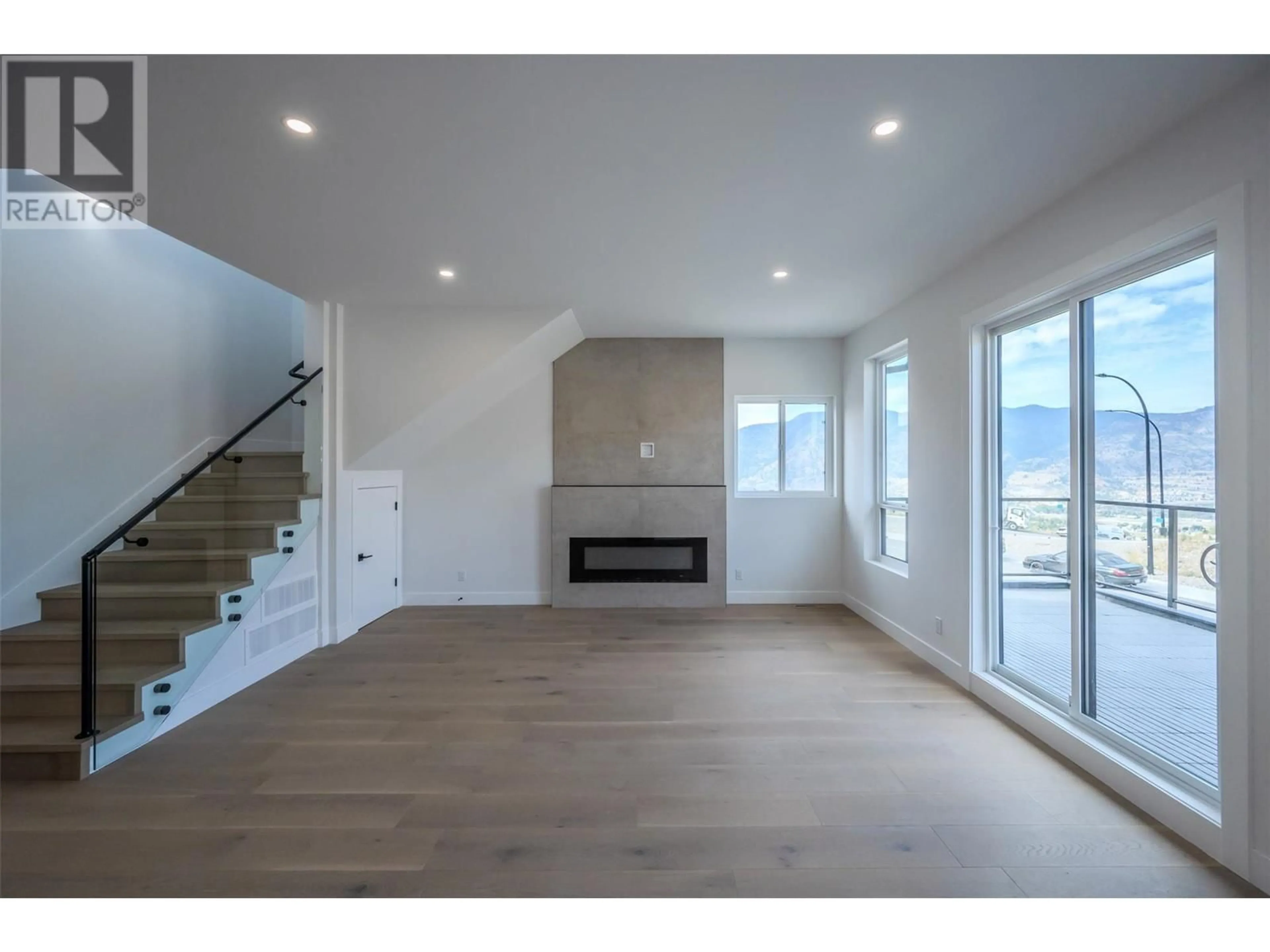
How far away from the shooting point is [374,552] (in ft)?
16.5

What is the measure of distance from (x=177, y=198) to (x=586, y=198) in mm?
1939

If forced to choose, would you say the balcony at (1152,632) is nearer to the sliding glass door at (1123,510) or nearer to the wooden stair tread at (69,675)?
the sliding glass door at (1123,510)

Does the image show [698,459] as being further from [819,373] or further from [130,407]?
[130,407]

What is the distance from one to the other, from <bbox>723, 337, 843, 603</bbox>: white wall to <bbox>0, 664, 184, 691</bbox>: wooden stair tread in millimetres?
4521

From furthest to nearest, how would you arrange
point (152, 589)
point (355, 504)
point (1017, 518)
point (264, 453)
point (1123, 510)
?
point (355, 504), point (264, 453), point (1017, 518), point (152, 589), point (1123, 510)

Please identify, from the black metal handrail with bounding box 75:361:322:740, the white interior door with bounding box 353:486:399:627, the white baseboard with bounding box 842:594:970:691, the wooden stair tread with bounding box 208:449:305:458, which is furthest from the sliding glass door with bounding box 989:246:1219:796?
the wooden stair tread with bounding box 208:449:305:458

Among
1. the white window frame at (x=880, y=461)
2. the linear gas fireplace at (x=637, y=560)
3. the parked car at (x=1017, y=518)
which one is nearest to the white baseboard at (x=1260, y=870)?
the parked car at (x=1017, y=518)

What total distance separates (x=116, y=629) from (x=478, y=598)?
10.2 feet

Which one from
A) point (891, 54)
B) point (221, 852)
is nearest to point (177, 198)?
point (221, 852)

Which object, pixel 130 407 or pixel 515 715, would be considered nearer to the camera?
pixel 515 715

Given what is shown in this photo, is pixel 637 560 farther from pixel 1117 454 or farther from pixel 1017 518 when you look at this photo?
pixel 1117 454

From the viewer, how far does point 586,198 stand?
2.65 metres

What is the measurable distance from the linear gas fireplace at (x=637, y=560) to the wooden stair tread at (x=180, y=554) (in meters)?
2.73

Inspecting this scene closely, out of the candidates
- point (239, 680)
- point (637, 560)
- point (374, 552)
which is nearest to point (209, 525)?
point (239, 680)
